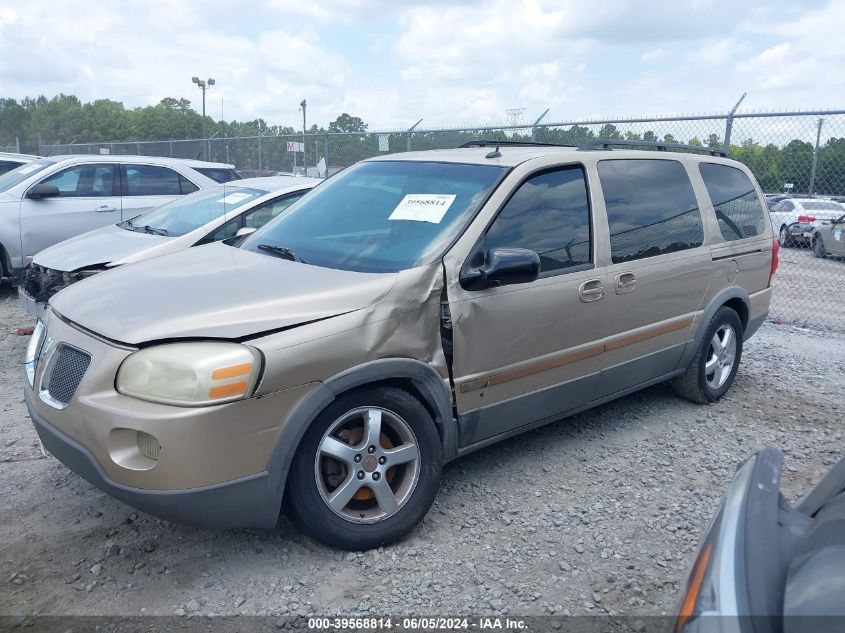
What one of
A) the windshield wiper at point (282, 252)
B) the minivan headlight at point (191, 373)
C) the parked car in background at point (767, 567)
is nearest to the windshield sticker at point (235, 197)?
the windshield wiper at point (282, 252)

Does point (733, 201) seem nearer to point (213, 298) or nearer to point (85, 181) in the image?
point (213, 298)

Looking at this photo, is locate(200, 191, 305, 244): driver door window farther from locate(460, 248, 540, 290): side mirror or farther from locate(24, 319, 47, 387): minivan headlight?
locate(460, 248, 540, 290): side mirror

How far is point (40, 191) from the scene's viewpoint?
29.5 ft

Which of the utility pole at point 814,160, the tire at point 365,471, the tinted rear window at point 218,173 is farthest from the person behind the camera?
the tinted rear window at point 218,173

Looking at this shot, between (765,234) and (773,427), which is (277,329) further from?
(765,234)

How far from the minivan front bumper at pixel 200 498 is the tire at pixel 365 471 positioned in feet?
0.52

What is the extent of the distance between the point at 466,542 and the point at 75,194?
7998 mm

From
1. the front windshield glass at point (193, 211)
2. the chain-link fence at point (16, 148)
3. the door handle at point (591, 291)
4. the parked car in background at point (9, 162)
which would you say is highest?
the chain-link fence at point (16, 148)

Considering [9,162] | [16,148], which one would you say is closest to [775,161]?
[9,162]

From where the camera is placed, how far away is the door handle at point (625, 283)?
14.2ft

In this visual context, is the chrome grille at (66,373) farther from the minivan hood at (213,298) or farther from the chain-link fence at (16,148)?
the chain-link fence at (16,148)

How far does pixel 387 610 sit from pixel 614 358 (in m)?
2.18

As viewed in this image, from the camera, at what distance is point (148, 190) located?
9742 millimetres

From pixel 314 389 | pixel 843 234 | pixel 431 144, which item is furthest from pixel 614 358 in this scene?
pixel 843 234
